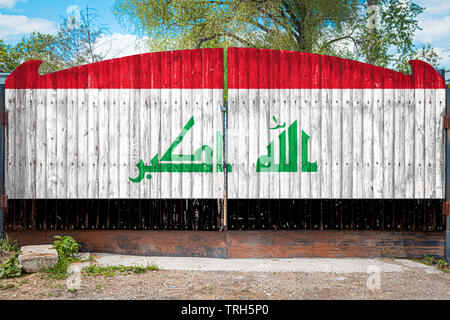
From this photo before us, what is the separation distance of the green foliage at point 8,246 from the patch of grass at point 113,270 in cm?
130

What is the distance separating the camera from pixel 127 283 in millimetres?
4055

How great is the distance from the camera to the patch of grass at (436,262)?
4.80m

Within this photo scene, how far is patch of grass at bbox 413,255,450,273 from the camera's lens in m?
4.80

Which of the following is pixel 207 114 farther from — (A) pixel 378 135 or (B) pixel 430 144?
(B) pixel 430 144

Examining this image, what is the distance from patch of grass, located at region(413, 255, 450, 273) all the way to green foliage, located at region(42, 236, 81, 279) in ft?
14.1

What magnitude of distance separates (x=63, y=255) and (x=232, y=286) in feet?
6.83

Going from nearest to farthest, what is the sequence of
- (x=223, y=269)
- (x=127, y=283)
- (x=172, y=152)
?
(x=127, y=283) < (x=223, y=269) < (x=172, y=152)

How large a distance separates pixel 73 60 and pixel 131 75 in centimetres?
1047

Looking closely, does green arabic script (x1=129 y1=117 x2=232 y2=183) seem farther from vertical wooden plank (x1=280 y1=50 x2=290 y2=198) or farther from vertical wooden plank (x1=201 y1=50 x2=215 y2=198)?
vertical wooden plank (x1=280 y1=50 x2=290 y2=198)

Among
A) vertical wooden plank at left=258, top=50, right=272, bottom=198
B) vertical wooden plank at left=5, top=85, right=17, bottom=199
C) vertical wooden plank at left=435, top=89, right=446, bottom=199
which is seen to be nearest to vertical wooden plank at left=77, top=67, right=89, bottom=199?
vertical wooden plank at left=5, top=85, right=17, bottom=199

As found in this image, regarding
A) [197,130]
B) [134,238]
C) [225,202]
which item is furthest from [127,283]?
[197,130]

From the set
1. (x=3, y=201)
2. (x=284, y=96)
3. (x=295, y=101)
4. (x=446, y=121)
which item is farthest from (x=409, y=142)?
(x=3, y=201)

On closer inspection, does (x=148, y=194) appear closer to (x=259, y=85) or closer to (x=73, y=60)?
(x=259, y=85)

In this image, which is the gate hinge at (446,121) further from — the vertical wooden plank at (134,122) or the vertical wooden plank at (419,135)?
the vertical wooden plank at (134,122)
